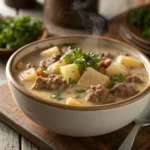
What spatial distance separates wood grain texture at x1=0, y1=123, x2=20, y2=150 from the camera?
238 centimetres

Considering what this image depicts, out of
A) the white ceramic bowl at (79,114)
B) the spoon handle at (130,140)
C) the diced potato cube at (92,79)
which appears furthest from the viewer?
the diced potato cube at (92,79)

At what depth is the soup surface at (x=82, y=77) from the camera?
7.34 feet

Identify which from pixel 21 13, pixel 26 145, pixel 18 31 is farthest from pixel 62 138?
pixel 21 13

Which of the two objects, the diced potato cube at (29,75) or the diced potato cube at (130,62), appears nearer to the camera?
the diced potato cube at (29,75)

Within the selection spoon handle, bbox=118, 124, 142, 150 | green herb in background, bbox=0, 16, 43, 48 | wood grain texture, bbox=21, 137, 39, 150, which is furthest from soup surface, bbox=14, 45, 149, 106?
green herb in background, bbox=0, 16, 43, 48

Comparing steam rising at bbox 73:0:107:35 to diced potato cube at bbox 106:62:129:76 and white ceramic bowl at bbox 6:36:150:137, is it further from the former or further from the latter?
white ceramic bowl at bbox 6:36:150:137

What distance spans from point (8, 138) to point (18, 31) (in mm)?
1342

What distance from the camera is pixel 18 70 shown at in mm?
2525

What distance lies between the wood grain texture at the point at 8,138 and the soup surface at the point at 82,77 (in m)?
0.33

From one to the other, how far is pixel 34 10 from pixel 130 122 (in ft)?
7.49

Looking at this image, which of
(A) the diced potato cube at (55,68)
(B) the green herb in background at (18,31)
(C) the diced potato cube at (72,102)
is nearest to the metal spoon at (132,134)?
(C) the diced potato cube at (72,102)

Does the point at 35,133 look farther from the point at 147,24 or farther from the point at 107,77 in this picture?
the point at 147,24

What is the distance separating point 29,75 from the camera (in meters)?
2.40

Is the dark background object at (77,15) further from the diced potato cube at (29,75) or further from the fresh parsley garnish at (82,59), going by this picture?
the diced potato cube at (29,75)
